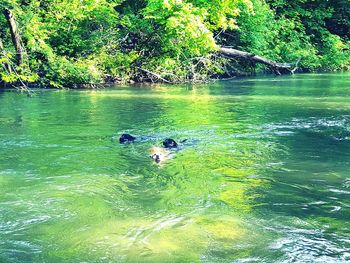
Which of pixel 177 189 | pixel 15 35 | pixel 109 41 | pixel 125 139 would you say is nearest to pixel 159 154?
pixel 125 139

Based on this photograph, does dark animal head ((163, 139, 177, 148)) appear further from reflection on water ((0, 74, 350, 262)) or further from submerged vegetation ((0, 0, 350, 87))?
submerged vegetation ((0, 0, 350, 87))

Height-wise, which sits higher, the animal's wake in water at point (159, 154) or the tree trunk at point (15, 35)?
the tree trunk at point (15, 35)

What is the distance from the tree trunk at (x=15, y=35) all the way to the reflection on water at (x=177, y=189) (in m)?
6.62

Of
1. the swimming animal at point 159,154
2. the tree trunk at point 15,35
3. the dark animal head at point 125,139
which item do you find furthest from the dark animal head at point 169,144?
the tree trunk at point 15,35

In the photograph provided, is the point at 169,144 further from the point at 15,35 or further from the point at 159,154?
the point at 15,35

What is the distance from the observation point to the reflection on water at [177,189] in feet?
15.8

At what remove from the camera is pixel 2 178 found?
723 cm

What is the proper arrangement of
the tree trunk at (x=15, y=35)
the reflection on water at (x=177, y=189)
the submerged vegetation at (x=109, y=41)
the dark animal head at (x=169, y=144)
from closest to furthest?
the reflection on water at (x=177, y=189), the dark animal head at (x=169, y=144), the tree trunk at (x=15, y=35), the submerged vegetation at (x=109, y=41)

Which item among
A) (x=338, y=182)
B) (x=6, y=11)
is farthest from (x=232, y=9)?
(x=338, y=182)

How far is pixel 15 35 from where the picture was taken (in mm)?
19672

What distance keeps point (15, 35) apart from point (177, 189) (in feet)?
49.1

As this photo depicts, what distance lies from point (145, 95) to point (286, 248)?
14515 mm

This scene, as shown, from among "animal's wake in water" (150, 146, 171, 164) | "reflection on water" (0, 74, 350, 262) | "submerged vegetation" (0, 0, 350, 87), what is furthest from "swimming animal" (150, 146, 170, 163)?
"submerged vegetation" (0, 0, 350, 87)

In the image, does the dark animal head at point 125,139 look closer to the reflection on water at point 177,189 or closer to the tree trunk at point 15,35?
the reflection on water at point 177,189
